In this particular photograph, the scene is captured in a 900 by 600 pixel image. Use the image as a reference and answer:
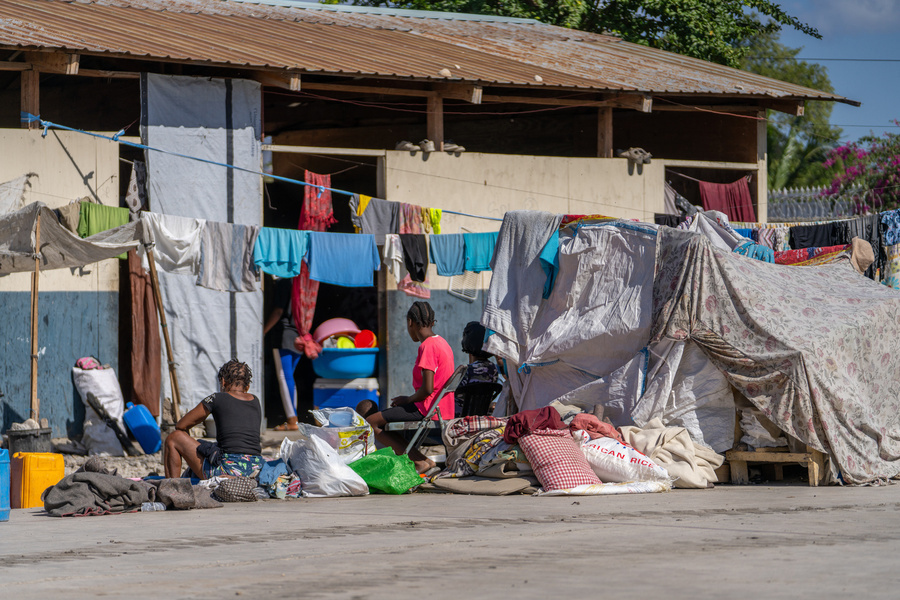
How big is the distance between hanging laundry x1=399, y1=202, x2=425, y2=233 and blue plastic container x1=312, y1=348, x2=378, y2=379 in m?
1.59

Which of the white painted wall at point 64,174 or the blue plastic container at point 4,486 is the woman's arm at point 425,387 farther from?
the white painted wall at point 64,174

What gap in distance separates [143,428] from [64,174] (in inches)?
108

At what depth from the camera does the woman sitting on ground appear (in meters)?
8.42

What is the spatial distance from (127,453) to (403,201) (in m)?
4.35

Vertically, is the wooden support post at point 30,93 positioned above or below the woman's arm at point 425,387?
above

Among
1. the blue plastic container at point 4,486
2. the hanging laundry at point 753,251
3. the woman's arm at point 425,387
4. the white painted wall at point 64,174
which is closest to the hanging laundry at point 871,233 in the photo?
the hanging laundry at point 753,251

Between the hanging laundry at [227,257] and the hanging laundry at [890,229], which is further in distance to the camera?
the hanging laundry at [890,229]

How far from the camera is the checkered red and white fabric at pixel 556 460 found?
823 cm

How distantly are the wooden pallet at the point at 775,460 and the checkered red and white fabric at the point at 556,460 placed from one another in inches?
46.7

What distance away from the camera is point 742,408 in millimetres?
8852

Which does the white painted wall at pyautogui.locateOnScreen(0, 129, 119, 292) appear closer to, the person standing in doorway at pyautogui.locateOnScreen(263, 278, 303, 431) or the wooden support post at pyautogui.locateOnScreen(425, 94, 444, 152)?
the person standing in doorway at pyautogui.locateOnScreen(263, 278, 303, 431)

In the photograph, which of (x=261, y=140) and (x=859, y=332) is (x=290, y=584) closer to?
(x=859, y=332)

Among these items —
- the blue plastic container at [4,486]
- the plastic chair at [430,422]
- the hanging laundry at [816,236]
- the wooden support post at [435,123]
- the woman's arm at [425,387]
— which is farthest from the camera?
the wooden support post at [435,123]

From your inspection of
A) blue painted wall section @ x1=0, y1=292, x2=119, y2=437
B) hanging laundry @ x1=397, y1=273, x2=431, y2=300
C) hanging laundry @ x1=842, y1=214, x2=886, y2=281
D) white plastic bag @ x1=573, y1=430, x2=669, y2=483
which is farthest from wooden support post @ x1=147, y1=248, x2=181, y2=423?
hanging laundry @ x1=842, y1=214, x2=886, y2=281
